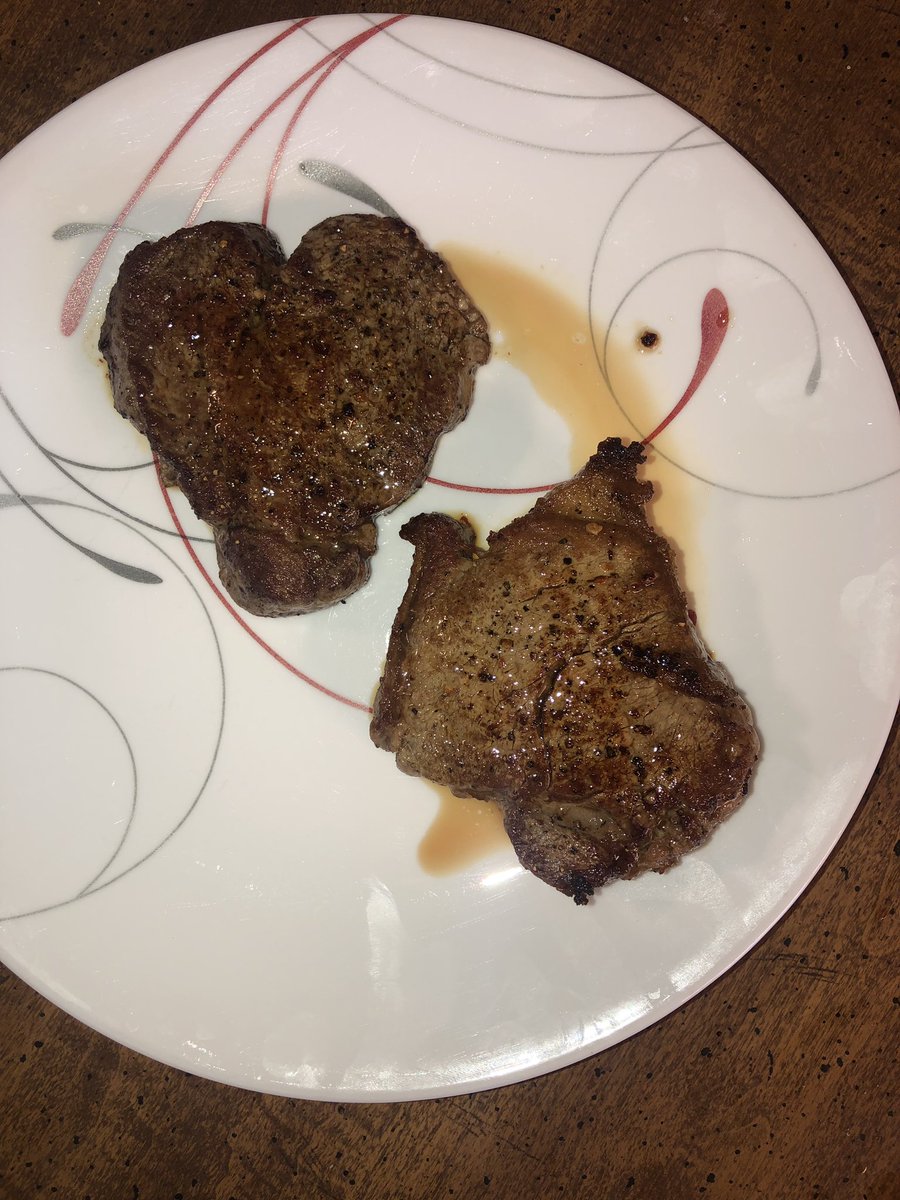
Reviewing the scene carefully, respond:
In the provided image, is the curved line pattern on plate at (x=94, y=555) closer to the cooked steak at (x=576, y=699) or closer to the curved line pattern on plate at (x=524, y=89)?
the cooked steak at (x=576, y=699)

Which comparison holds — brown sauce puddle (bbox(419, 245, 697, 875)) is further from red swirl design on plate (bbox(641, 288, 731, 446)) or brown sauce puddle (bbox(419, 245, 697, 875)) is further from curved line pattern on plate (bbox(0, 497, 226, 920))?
curved line pattern on plate (bbox(0, 497, 226, 920))

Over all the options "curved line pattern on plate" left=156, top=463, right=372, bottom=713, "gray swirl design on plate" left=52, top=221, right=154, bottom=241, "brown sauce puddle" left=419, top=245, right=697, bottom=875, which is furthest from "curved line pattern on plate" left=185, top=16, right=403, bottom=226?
"curved line pattern on plate" left=156, top=463, right=372, bottom=713

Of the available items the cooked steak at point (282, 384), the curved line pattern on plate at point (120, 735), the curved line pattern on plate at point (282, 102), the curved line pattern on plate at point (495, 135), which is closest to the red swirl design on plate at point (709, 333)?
the curved line pattern on plate at point (495, 135)

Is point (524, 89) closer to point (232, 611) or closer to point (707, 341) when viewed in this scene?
point (707, 341)

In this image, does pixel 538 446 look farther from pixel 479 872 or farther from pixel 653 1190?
pixel 653 1190

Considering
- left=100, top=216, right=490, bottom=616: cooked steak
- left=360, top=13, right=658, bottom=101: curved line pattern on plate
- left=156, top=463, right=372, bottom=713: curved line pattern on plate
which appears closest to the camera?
left=100, top=216, right=490, bottom=616: cooked steak
